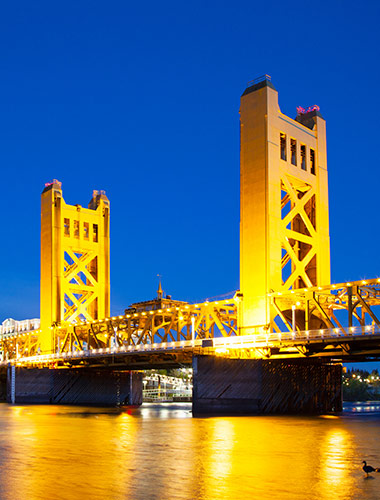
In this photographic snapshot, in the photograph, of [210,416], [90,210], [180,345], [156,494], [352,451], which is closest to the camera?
[156,494]

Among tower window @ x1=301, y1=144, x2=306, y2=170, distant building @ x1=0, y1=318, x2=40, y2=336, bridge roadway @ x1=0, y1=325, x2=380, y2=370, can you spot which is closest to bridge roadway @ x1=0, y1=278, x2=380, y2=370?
bridge roadway @ x1=0, y1=325, x2=380, y2=370

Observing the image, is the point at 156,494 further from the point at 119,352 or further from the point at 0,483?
the point at 119,352

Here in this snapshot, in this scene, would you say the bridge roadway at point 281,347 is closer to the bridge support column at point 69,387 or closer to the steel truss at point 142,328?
the steel truss at point 142,328

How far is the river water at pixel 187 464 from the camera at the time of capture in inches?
582

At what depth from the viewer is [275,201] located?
55688 mm

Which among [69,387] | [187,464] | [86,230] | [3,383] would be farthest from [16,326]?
[187,464]

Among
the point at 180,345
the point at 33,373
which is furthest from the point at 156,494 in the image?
the point at 33,373

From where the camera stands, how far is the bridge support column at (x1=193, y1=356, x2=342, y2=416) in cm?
4647

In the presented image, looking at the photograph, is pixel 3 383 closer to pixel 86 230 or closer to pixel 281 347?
pixel 86 230

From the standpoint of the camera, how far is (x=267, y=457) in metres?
21.0

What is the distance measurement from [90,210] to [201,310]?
40.1m

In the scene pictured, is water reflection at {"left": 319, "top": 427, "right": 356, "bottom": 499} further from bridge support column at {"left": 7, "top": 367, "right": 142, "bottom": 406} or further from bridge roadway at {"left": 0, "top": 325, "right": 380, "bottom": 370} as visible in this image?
bridge support column at {"left": 7, "top": 367, "right": 142, "bottom": 406}

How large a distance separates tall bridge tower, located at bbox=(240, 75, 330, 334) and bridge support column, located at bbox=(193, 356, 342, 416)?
4.05 meters

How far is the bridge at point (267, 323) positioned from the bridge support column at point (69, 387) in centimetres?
11
